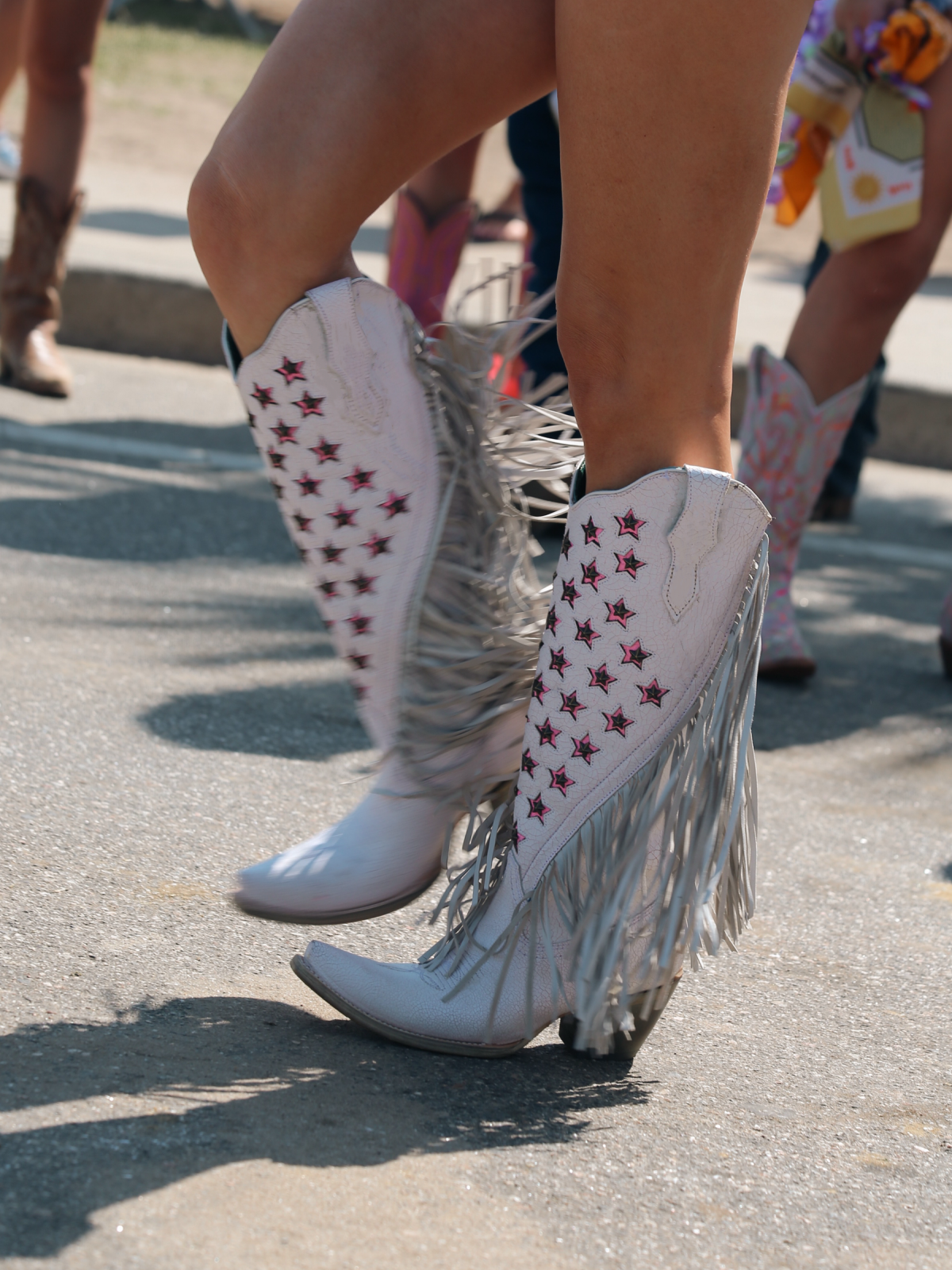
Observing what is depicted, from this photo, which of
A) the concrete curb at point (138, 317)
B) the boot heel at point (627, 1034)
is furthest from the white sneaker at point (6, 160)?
the boot heel at point (627, 1034)

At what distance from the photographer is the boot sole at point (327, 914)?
1.34 m

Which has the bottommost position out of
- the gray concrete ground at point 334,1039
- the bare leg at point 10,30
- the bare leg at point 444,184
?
the gray concrete ground at point 334,1039

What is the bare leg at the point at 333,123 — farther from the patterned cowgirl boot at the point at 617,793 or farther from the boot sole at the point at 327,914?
the boot sole at the point at 327,914

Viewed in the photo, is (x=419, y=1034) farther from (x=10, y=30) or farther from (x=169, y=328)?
(x=169, y=328)

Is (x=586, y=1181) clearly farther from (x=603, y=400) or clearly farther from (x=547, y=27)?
(x=547, y=27)

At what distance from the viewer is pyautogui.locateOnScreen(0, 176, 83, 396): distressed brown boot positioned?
3764mm

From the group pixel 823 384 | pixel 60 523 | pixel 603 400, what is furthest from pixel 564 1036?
pixel 60 523

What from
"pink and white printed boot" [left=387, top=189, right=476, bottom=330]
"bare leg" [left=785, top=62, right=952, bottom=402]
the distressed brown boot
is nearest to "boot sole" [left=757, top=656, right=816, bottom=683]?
"bare leg" [left=785, top=62, right=952, bottom=402]

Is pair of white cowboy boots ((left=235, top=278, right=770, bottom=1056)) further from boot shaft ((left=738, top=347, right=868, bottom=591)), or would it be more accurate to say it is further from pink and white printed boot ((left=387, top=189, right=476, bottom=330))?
pink and white printed boot ((left=387, top=189, right=476, bottom=330))

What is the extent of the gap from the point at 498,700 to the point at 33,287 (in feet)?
9.02

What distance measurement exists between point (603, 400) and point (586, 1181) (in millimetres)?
584

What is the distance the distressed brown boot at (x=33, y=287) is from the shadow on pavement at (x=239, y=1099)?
9.02 ft

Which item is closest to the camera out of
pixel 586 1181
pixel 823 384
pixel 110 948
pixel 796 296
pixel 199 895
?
pixel 586 1181

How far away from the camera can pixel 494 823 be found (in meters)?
1.35
